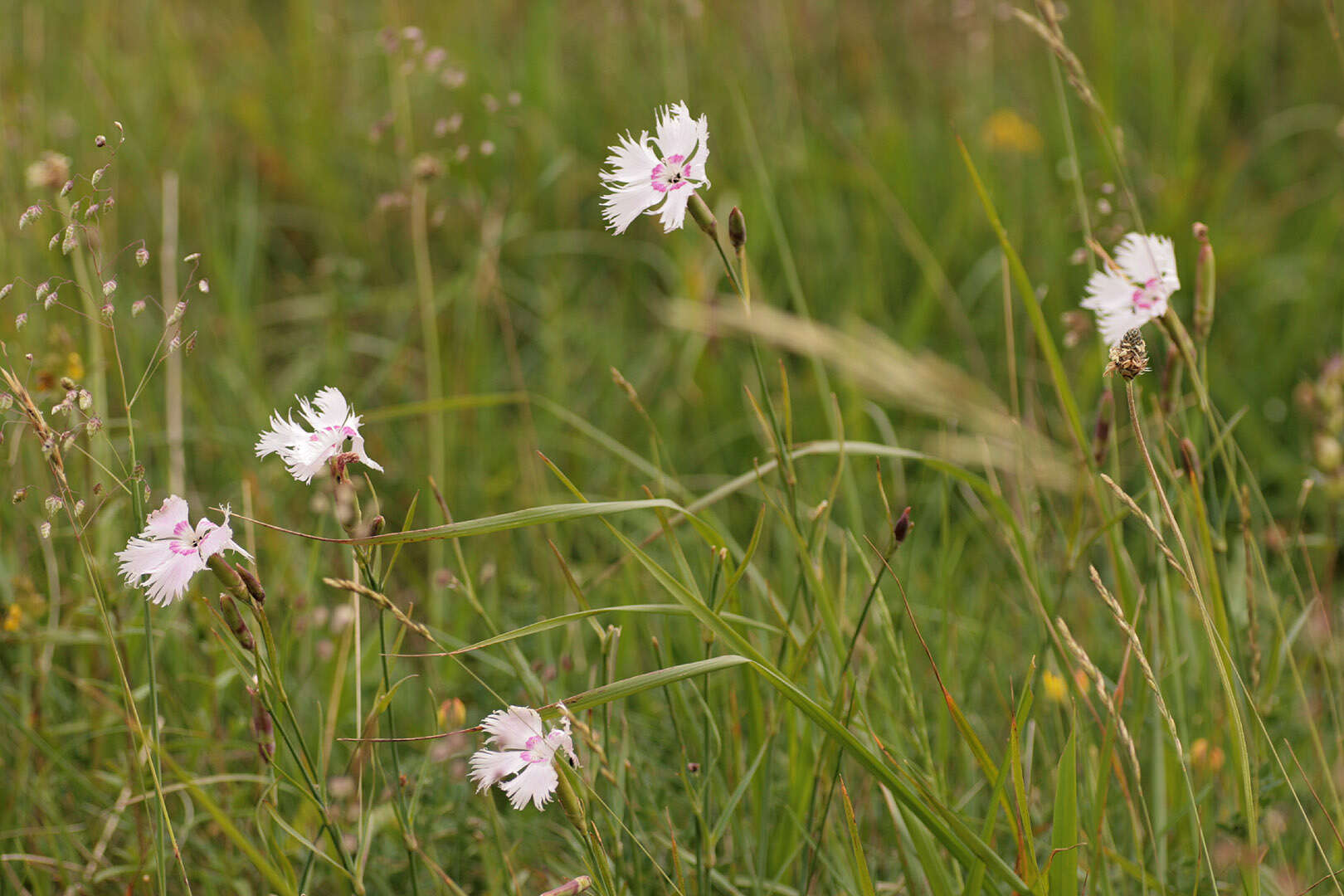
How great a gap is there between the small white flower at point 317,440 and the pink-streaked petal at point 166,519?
7 cm

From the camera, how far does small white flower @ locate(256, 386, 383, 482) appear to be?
833 mm

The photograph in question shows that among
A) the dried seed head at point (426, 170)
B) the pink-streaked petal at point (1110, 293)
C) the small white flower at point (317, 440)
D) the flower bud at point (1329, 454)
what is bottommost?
the flower bud at point (1329, 454)

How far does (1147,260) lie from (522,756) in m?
0.78

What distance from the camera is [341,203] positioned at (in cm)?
268

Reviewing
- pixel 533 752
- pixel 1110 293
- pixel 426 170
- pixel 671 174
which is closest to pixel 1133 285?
pixel 1110 293

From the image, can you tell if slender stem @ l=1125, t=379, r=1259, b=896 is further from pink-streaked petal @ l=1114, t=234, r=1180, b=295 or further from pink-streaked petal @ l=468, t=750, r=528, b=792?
pink-streaked petal @ l=468, t=750, r=528, b=792

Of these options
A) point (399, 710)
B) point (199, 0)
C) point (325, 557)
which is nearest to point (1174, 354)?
point (399, 710)

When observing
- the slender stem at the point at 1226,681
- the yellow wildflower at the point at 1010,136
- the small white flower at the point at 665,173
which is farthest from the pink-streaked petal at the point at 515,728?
the yellow wildflower at the point at 1010,136

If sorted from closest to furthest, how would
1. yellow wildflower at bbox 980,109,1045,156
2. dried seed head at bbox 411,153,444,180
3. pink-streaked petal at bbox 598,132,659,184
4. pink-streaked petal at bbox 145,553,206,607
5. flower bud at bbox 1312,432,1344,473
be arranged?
1. pink-streaked petal at bbox 145,553,206,607
2. pink-streaked petal at bbox 598,132,659,184
3. flower bud at bbox 1312,432,1344,473
4. dried seed head at bbox 411,153,444,180
5. yellow wildflower at bbox 980,109,1045,156

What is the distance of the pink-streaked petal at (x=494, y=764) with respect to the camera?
82cm

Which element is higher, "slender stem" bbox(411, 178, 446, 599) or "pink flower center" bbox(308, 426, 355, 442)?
"pink flower center" bbox(308, 426, 355, 442)

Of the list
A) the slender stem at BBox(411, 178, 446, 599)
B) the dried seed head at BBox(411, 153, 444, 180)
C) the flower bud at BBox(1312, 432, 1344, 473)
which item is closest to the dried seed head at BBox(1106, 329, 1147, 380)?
the flower bud at BBox(1312, 432, 1344, 473)

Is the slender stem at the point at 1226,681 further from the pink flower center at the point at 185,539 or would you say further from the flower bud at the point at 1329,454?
the pink flower center at the point at 185,539

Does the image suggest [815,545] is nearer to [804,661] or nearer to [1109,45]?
[804,661]
